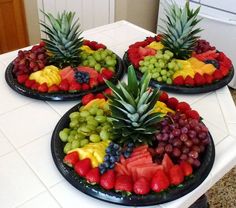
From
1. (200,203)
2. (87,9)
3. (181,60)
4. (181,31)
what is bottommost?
(200,203)

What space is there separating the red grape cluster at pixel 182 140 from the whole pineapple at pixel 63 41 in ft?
2.06

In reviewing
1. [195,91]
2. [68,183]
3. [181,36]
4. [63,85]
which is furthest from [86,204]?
[181,36]

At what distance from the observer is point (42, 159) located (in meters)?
0.96

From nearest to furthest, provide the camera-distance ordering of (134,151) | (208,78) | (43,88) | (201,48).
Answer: (134,151), (43,88), (208,78), (201,48)

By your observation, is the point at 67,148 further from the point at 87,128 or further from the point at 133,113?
the point at 133,113

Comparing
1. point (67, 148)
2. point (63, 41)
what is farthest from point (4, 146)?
point (63, 41)

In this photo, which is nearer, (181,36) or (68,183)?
(68,183)

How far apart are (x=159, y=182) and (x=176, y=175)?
57mm

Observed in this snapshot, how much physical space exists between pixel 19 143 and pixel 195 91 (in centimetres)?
74

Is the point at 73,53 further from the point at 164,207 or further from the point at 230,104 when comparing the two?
the point at 164,207

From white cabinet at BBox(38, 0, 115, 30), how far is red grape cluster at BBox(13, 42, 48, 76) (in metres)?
1.58

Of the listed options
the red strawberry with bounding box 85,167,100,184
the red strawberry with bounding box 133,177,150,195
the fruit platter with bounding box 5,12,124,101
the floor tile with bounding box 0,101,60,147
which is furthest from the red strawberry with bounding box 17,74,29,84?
the red strawberry with bounding box 133,177,150,195

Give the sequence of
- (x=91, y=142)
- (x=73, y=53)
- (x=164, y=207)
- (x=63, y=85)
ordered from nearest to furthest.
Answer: (x=164, y=207) → (x=91, y=142) → (x=63, y=85) → (x=73, y=53)

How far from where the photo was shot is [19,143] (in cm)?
102
